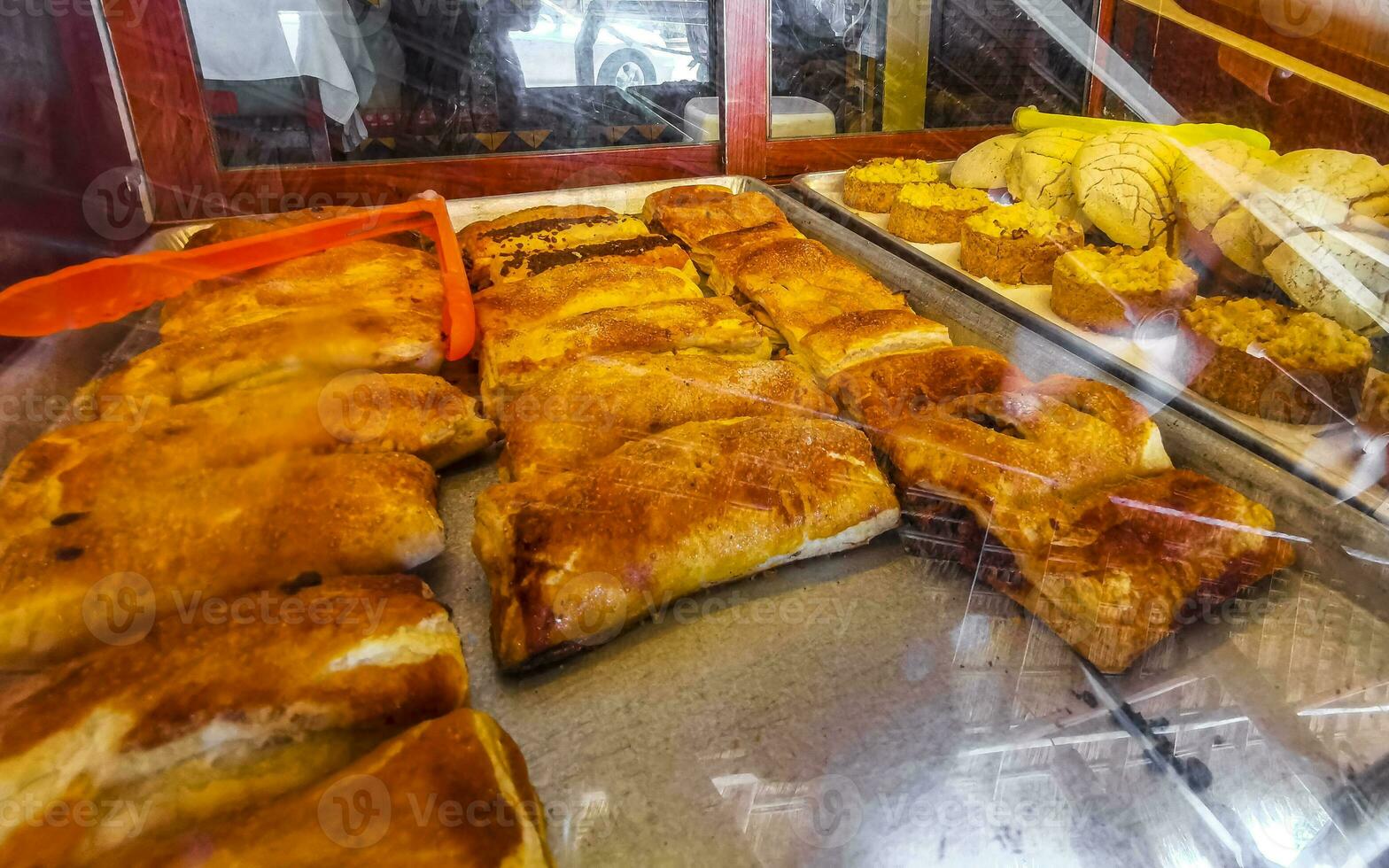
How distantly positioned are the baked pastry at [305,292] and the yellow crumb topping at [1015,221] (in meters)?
1.80

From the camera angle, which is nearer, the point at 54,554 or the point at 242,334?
the point at 54,554

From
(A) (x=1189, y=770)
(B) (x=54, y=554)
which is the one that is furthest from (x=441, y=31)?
(A) (x=1189, y=770)

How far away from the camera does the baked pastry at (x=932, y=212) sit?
291 cm

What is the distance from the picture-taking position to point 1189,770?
1237mm

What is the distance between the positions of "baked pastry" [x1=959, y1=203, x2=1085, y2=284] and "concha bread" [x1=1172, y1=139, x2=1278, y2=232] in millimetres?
324

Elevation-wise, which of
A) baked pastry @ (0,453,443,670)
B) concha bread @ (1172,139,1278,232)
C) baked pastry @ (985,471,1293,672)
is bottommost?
baked pastry @ (985,471,1293,672)

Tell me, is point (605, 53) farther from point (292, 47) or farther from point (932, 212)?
point (932, 212)

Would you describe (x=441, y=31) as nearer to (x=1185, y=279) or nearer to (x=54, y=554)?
(x=54, y=554)

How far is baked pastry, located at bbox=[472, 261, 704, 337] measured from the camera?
2.27m

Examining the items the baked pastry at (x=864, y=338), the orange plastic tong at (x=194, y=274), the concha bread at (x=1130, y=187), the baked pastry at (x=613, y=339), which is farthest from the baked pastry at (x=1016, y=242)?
the orange plastic tong at (x=194, y=274)

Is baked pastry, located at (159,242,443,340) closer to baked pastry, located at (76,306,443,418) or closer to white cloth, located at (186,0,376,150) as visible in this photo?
baked pastry, located at (76,306,443,418)

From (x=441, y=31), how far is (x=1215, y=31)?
264cm

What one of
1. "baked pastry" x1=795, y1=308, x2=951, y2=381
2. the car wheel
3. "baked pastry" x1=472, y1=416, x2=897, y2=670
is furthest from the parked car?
"baked pastry" x1=472, y1=416, x2=897, y2=670

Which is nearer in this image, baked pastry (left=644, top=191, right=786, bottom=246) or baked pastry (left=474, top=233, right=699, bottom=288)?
baked pastry (left=474, top=233, right=699, bottom=288)
